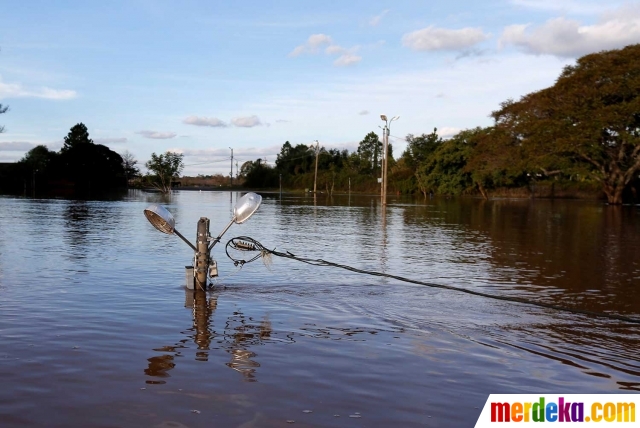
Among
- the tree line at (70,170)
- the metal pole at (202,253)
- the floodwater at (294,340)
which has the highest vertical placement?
the tree line at (70,170)

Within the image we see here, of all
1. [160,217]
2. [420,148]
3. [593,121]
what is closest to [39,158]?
[420,148]

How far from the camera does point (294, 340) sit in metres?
6.13

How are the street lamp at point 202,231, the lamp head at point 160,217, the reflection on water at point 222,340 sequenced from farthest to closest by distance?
the street lamp at point 202,231
the lamp head at point 160,217
the reflection on water at point 222,340

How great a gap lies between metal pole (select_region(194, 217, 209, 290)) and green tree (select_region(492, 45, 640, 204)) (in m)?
39.7

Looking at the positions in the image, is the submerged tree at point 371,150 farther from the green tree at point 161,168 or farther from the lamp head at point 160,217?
the lamp head at point 160,217

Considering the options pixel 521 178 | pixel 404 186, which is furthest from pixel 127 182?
pixel 521 178

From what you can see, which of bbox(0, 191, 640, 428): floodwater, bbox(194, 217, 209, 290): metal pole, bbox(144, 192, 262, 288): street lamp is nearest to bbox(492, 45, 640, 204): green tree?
bbox(0, 191, 640, 428): floodwater

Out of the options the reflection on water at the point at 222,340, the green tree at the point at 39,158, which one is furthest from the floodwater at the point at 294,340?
the green tree at the point at 39,158

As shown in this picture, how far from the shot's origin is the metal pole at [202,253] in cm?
852

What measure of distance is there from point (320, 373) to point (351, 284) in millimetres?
4674

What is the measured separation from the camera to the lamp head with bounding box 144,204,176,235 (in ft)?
27.3

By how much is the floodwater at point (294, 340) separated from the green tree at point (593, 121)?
33.8 m

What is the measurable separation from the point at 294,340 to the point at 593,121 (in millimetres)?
41844

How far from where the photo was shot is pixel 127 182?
87.6 meters
